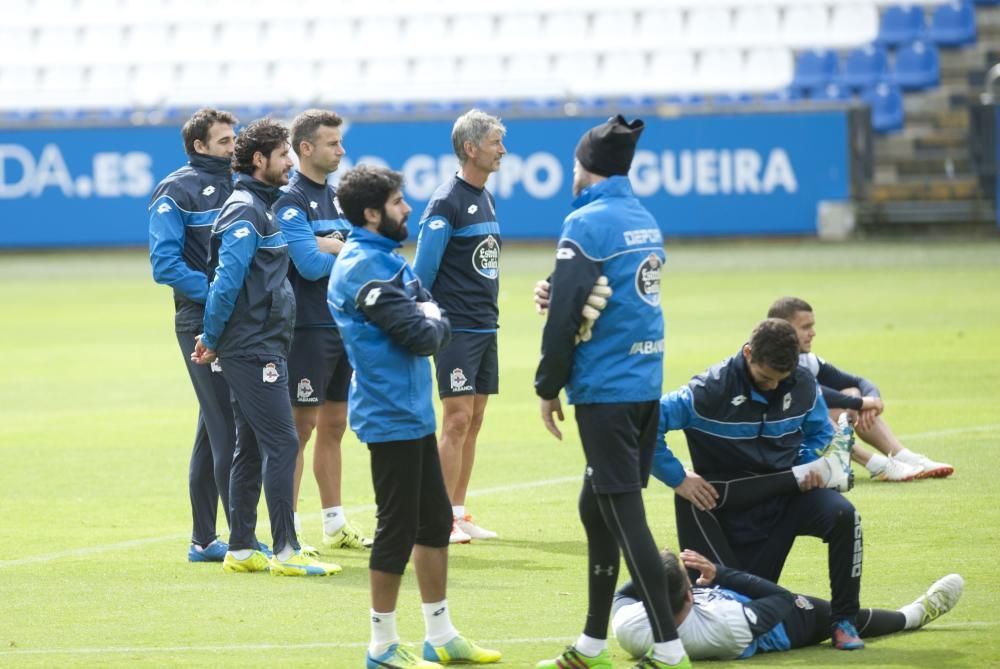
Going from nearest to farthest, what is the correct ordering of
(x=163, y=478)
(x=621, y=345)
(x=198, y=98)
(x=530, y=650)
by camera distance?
1. (x=621, y=345)
2. (x=530, y=650)
3. (x=163, y=478)
4. (x=198, y=98)

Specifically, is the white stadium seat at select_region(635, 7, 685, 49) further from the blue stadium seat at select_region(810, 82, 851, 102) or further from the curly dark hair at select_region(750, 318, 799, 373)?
the curly dark hair at select_region(750, 318, 799, 373)

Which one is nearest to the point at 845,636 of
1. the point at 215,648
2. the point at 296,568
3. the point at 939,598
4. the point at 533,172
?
the point at 939,598

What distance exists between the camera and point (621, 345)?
19.3ft

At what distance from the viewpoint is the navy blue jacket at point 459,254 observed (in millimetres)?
8484

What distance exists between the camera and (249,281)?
7781 millimetres

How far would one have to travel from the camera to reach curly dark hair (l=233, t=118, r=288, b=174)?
7844mm

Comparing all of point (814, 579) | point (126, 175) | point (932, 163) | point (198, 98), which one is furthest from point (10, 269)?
point (814, 579)

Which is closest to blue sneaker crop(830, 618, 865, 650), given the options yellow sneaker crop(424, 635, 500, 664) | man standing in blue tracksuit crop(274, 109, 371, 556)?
yellow sneaker crop(424, 635, 500, 664)

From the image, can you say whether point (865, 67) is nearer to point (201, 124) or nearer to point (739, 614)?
point (201, 124)

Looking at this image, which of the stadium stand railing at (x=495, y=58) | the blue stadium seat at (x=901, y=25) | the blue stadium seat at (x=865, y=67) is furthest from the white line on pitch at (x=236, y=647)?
the blue stadium seat at (x=901, y=25)

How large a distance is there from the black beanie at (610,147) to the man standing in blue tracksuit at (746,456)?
3.21ft

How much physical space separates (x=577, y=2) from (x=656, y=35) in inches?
91.5

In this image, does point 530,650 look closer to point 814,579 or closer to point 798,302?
point 814,579

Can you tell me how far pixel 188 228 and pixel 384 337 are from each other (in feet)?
9.00
